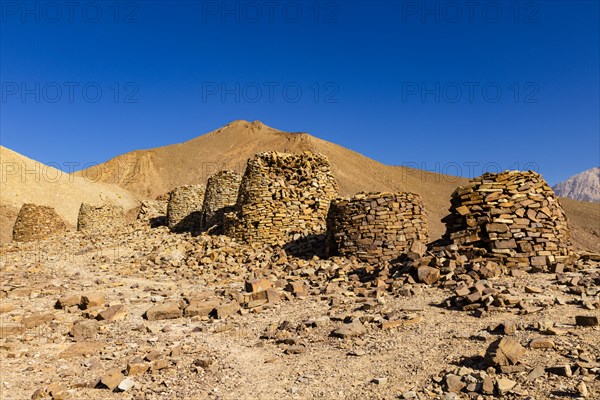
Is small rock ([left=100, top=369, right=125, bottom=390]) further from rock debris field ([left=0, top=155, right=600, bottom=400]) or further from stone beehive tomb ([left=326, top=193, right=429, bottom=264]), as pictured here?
stone beehive tomb ([left=326, top=193, right=429, bottom=264])

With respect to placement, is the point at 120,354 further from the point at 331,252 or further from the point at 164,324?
the point at 331,252

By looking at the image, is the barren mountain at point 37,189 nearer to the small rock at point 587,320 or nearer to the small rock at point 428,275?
the small rock at point 428,275

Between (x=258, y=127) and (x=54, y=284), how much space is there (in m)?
82.4

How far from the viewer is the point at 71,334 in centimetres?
→ 601

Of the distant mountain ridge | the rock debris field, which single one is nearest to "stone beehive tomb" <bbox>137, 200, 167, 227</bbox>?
the distant mountain ridge

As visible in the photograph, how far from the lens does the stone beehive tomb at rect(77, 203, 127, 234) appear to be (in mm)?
24078

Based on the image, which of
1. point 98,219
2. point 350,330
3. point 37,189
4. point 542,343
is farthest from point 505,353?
point 37,189

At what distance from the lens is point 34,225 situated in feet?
72.1

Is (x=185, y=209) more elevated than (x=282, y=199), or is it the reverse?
(x=185, y=209)

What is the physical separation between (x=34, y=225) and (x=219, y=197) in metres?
11.9

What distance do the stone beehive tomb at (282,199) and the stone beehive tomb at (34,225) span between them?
13999 mm

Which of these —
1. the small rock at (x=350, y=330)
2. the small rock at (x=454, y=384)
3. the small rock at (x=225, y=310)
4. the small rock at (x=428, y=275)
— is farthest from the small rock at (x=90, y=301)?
the small rock at (x=454, y=384)

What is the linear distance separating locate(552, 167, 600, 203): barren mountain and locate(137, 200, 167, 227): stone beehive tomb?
17769 cm

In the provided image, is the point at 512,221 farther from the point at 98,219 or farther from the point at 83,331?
the point at 98,219
